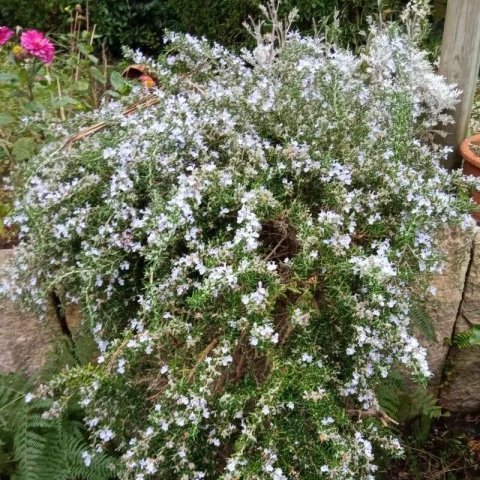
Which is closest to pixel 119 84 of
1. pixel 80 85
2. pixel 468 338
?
pixel 80 85

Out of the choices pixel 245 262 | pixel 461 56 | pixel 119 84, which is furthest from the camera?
pixel 119 84

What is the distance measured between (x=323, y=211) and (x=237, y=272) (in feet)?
1.31

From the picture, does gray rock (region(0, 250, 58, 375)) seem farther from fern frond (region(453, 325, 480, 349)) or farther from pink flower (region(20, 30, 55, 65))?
fern frond (region(453, 325, 480, 349))

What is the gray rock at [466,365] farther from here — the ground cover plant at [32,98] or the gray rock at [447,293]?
the ground cover plant at [32,98]

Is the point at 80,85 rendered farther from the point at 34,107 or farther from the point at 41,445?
the point at 41,445

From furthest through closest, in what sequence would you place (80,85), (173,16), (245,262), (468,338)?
(173,16)
(80,85)
(468,338)
(245,262)

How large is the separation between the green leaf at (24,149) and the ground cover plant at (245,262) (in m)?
0.60

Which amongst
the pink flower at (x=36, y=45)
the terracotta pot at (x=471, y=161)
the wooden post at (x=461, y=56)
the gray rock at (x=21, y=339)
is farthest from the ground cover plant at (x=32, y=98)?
the terracotta pot at (x=471, y=161)

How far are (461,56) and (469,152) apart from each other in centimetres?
41

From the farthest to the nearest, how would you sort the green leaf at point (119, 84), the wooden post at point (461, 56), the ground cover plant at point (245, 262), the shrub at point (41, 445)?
1. the green leaf at point (119, 84)
2. the wooden post at point (461, 56)
3. the shrub at point (41, 445)
4. the ground cover plant at point (245, 262)

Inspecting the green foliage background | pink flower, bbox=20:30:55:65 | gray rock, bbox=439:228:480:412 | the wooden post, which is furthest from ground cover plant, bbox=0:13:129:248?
gray rock, bbox=439:228:480:412

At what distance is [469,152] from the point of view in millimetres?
2547

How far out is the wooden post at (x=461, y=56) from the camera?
2.47 meters

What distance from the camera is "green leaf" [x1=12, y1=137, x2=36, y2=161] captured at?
2.76m
